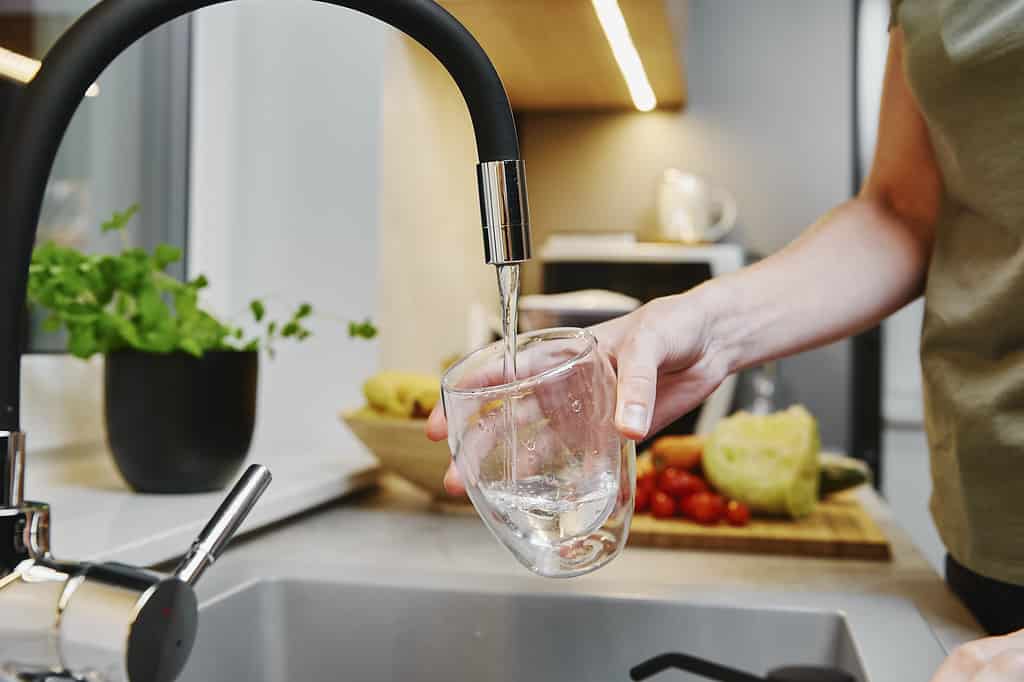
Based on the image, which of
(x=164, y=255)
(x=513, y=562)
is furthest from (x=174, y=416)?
(x=513, y=562)

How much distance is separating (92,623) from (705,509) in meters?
0.81

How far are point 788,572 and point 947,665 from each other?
480 mm

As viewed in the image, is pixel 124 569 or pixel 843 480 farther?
pixel 843 480

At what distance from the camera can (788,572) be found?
931mm

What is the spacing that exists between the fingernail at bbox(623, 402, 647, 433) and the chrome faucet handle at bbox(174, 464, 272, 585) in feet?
0.58

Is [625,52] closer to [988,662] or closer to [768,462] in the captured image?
[768,462]

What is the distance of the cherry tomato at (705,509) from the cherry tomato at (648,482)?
0.06 meters

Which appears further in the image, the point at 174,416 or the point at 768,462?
the point at 768,462

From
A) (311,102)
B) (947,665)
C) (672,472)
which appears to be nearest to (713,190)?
(311,102)

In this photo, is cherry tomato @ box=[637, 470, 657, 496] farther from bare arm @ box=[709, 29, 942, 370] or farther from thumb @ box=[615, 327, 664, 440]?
thumb @ box=[615, 327, 664, 440]

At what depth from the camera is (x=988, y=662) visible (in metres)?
0.44

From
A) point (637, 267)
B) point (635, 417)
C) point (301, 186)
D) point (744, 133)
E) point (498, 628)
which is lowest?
point (498, 628)

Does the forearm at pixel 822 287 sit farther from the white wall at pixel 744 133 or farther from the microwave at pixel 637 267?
the white wall at pixel 744 133

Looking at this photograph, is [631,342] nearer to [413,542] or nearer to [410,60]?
[413,542]
